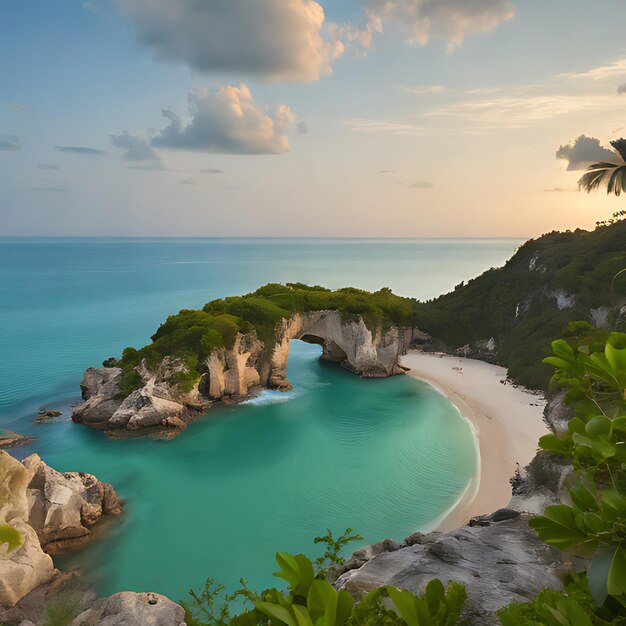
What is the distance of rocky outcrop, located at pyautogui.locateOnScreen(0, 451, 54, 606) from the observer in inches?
476

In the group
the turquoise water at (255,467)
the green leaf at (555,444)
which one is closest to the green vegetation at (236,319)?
the turquoise water at (255,467)

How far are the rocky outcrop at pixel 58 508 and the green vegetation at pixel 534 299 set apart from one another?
31.1 meters

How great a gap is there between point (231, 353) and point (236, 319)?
109 inches

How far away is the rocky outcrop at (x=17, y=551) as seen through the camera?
39.7 feet

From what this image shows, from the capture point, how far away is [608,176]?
11.6m

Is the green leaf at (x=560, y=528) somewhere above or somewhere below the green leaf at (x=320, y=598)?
above

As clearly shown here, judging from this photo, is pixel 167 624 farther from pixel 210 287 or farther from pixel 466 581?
pixel 210 287

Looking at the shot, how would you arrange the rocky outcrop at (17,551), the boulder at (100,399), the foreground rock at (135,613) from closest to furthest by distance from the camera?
the foreground rock at (135,613), the rocky outcrop at (17,551), the boulder at (100,399)

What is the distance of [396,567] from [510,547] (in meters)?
2.36

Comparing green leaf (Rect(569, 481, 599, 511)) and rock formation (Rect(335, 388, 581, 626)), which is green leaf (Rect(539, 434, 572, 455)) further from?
rock formation (Rect(335, 388, 581, 626))

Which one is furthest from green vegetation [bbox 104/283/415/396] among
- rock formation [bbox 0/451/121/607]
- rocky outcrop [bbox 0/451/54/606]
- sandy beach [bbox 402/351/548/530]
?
rocky outcrop [bbox 0/451/54/606]

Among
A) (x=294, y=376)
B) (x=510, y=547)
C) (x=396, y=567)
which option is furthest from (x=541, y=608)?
(x=294, y=376)

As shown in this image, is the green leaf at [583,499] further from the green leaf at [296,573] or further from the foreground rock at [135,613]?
the foreground rock at [135,613]

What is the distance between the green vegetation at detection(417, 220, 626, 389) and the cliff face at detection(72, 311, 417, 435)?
9.56m
